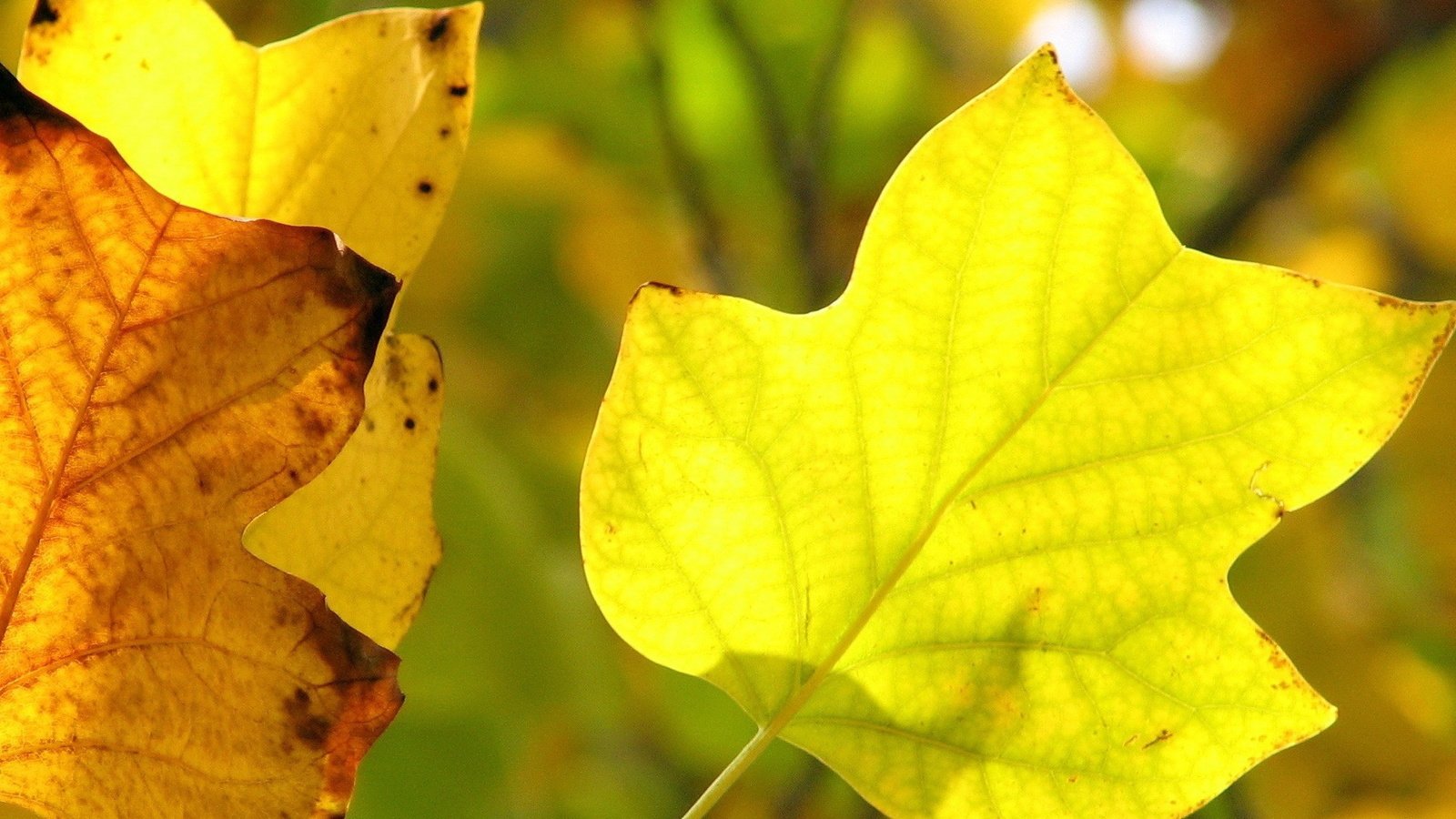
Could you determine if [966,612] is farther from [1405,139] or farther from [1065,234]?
[1405,139]

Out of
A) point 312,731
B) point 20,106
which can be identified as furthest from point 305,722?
point 20,106

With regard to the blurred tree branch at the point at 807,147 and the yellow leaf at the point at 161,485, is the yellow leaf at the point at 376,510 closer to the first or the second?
the yellow leaf at the point at 161,485

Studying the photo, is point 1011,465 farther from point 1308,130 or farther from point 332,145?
point 1308,130

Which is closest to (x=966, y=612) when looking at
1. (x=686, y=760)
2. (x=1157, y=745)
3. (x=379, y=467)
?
(x=1157, y=745)

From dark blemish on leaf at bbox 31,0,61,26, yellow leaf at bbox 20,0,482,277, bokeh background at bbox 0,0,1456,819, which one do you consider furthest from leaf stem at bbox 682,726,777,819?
bokeh background at bbox 0,0,1456,819

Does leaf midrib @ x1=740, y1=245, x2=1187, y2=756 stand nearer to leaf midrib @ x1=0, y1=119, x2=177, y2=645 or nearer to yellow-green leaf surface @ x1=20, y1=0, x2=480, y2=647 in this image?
yellow-green leaf surface @ x1=20, y1=0, x2=480, y2=647

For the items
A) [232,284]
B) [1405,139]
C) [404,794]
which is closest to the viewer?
[232,284]
